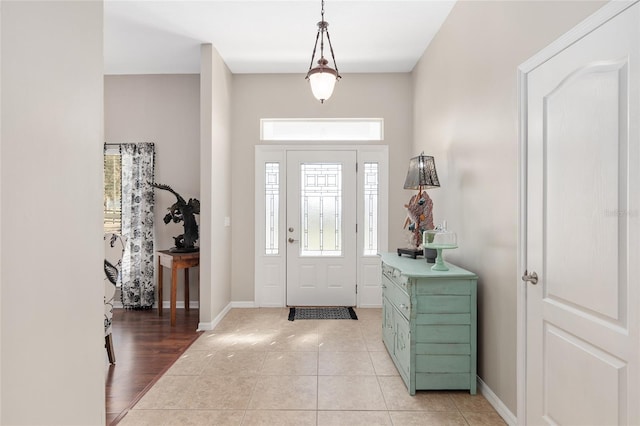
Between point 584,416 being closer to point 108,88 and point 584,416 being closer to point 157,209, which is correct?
point 157,209

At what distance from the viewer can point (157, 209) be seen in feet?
15.9

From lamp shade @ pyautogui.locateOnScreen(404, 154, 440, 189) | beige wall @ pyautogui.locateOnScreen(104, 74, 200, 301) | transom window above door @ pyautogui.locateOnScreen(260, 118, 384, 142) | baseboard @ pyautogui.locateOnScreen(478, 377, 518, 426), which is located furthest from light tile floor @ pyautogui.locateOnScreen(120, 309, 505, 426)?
transom window above door @ pyautogui.locateOnScreen(260, 118, 384, 142)

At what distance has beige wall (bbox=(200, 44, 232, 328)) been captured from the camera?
13.0ft

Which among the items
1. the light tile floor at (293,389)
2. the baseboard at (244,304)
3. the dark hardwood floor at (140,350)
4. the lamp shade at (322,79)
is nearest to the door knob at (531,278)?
the light tile floor at (293,389)

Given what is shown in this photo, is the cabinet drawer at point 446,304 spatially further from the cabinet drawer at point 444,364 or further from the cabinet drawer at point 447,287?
the cabinet drawer at point 444,364

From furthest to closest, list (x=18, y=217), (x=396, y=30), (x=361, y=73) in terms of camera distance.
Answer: (x=361, y=73), (x=396, y=30), (x=18, y=217)

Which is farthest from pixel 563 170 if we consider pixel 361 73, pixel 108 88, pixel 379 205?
pixel 108 88

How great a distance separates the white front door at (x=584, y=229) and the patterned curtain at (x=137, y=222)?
4359 millimetres

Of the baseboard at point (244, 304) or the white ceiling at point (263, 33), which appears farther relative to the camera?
the baseboard at point (244, 304)

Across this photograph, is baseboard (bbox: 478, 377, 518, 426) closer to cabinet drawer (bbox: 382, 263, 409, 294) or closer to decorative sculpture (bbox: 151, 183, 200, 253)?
cabinet drawer (bbox: 382, 263, 409, 294)

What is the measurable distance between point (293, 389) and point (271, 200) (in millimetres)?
2670

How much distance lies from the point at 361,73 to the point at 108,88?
135 inches

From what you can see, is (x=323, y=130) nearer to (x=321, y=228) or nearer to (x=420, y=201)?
(x=321, y=228)

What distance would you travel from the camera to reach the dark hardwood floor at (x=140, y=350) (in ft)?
8.52
